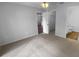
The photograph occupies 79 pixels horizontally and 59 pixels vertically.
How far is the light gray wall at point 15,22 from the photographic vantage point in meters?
4.25

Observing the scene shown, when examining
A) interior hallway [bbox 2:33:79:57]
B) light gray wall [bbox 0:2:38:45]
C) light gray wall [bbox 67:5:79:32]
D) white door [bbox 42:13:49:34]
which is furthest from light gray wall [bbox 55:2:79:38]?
light gray wall [bbox 0:2:38:45]

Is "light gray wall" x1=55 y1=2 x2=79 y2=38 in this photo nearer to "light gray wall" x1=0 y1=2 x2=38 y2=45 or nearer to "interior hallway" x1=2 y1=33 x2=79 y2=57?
"interior hallway" x1=2 y1=33 x2=79 y2=57

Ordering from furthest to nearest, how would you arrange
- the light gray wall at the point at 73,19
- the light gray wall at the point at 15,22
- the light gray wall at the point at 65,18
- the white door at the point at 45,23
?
the white door at the point at 45,23 → the light gray wall at the point at 73,19 → the light gray wall at the point at 65,18 → the light gray wall at the point at 15,22

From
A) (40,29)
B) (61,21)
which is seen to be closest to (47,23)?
(40,29)

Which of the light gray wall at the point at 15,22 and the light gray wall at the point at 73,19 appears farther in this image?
the light gray wall at the point at 73,19

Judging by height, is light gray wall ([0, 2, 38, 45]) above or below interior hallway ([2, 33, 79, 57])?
above

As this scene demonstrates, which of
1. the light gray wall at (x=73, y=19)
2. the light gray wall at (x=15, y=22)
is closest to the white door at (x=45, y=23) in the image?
the light gray wall at (x=15, y=22)

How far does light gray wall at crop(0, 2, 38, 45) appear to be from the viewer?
4.25 m

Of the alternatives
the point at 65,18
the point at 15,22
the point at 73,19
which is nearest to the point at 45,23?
the point at 65,18

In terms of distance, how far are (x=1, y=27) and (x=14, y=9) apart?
130 centimetres

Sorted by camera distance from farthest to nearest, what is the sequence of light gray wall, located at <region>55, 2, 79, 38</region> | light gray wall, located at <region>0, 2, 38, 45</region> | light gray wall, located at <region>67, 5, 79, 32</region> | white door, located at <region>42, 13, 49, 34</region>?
white door, located at <region>42, 13, 49, 34</region>, light gray wall, located at <region>67, 5, 79, 32</region>, light gray wall, located at <region>55, 2, 79, 38</region>, light gray wall, located at <region>0, 2, 38, 45</region>

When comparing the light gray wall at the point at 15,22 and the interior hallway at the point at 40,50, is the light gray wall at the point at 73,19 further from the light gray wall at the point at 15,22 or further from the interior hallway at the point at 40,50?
the light gray wall at the point at 15,22

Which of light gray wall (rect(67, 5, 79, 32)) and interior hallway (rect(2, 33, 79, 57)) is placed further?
light gray wall (rect(67, 5, 79, 32))

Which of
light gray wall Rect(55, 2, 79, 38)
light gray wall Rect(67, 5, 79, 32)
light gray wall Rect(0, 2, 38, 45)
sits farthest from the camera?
light gray wall Rect(67, 5, 79, 32)
